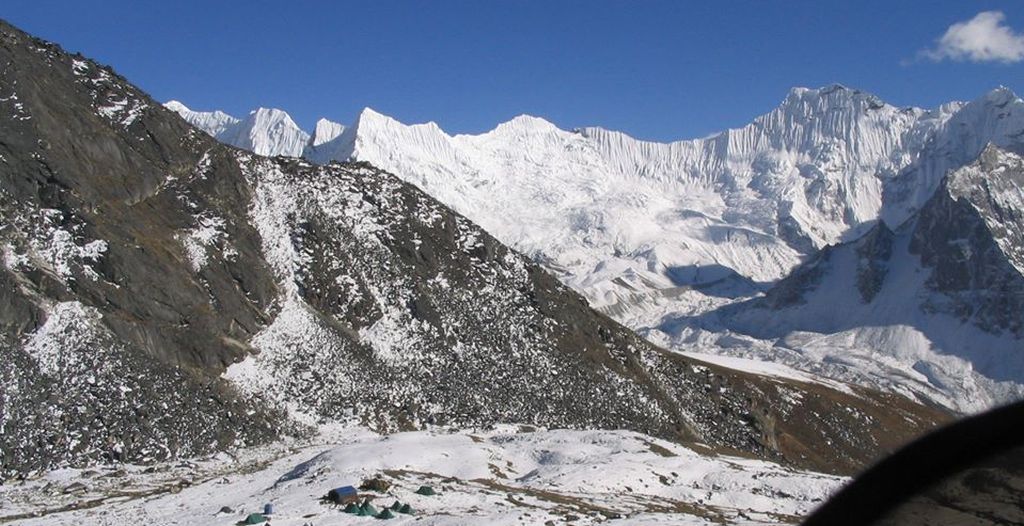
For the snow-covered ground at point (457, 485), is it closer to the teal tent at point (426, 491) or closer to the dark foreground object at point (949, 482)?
the teal tent at point (426, 491)

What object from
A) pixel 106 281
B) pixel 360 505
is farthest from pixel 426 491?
pixel 106 281

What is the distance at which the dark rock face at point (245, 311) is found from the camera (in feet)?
189

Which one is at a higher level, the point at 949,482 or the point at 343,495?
the point at 949,482

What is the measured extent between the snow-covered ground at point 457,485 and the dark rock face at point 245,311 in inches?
238

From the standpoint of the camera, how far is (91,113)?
79500mm

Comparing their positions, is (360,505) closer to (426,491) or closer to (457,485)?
(426,491)

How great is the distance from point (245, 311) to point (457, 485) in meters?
36.9

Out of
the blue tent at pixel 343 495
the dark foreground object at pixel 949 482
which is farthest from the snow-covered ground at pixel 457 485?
the dark foreground object at pixel 949 482

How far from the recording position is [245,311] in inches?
2921

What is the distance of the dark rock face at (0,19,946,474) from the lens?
57688mm

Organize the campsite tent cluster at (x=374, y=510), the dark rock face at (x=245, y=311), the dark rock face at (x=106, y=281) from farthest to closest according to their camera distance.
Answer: the dark rock face at (x=245, y=311) → the dark rock face at (x=106, y=281) → the campsite tent cluster at (x=374, y=510)

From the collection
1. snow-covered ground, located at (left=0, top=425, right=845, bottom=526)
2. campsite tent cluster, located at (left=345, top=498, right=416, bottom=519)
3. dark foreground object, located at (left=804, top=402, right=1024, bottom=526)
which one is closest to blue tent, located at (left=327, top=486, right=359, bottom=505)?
snow-covered ground, located at (left=0, top=425, right=845, bottom=526)

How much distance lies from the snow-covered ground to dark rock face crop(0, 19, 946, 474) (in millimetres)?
6047

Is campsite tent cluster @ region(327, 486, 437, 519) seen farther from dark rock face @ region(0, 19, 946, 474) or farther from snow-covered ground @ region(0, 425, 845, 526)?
dark rock face @ region(0, 19, 946, 474)
